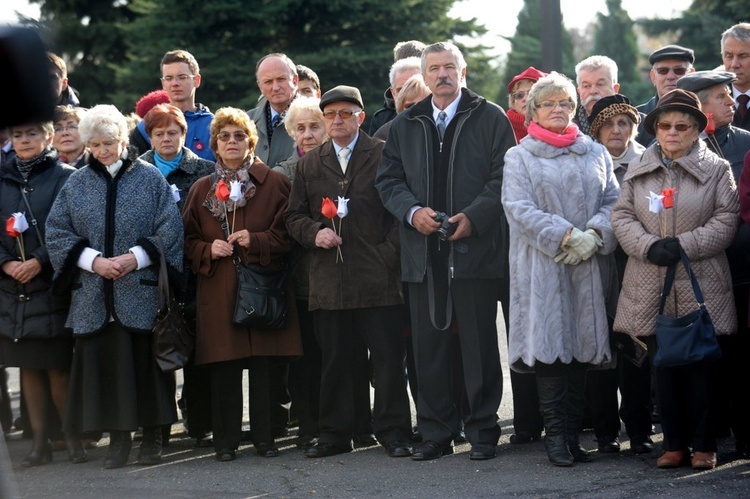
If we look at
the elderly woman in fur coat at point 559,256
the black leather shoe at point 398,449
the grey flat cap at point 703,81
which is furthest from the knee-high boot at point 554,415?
the grey flat cap at point 703,81

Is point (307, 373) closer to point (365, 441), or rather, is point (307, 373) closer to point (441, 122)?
point (365, 441)

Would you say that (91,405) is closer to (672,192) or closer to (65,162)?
(65,162)

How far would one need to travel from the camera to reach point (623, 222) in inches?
269

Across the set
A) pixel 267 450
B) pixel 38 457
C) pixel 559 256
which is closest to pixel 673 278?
pixel 559 256

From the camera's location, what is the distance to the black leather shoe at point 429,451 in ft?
23.9

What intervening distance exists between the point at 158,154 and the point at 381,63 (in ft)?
37.5

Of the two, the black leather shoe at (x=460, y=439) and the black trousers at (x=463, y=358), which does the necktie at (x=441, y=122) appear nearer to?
the black trousers at (x=463, y=358)

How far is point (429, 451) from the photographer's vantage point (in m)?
7.29

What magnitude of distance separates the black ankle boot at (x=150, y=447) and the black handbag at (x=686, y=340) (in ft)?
→ 10.4

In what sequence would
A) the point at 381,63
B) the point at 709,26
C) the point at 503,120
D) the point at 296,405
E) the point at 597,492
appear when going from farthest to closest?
the point at 709,26, the point at 381,63, the point at 296,405, the point at 503,120, the point at 597,492

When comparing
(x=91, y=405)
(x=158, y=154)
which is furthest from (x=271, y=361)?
(x=158, y=154)

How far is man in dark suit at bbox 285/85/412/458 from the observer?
7543mm

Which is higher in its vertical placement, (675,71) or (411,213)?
(675,71)

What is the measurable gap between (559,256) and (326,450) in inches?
76.6
